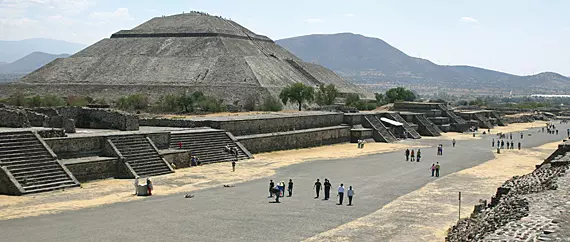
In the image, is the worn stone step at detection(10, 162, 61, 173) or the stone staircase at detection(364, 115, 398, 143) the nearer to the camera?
the worn stone step at detection(10, 162, 61, 173)

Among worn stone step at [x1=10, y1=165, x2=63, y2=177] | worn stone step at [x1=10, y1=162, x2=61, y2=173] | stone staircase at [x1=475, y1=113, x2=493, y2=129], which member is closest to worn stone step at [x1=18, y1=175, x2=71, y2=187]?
worn stone step at [x1=10, y1=165, x2=63, y2=177]

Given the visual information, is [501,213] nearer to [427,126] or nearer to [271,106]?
[427,126]

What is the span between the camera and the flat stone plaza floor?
646 inches

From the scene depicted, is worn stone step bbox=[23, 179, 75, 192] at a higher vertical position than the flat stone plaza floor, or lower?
higher

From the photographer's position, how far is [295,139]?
135ft

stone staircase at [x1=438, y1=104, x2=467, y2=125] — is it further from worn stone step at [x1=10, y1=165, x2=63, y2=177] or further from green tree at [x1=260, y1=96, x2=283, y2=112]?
worn stone step at [x1=10, y1=165, x2=63, y2=177]

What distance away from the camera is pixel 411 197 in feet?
74.5

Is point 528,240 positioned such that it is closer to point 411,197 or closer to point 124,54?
point 411,197

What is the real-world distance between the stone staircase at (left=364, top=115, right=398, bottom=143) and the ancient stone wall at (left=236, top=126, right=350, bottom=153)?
262cm

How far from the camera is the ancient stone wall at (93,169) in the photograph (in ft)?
80.9

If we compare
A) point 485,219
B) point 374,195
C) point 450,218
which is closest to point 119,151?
point 374,195

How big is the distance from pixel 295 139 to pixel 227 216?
22.6 meters

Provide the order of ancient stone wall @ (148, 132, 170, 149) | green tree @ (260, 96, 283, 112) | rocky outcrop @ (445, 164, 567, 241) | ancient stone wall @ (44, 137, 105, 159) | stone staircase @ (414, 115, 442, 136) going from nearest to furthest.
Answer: rocky outcrop @ (445, 164, 567, 241) → ancient stone wall @ (44, 137, 105, 159) → ancient stone wall @ (148, 132, 170, 149) → stone staircase @ (414, 115, 442, 136) → green tree @ (260, 96, 283, 112)

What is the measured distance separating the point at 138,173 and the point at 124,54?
261 ft
